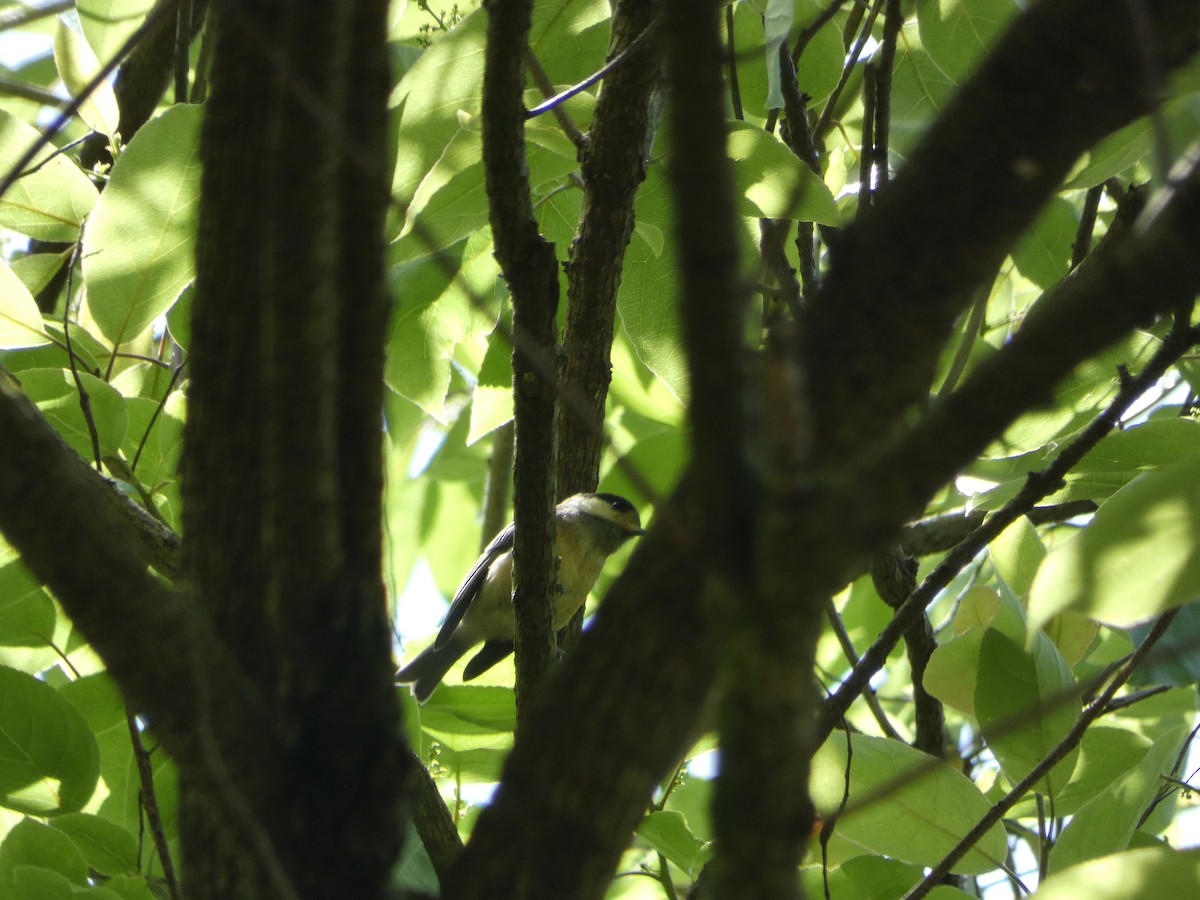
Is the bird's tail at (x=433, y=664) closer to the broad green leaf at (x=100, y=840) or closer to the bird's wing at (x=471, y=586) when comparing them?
the bird's wing at (x=471, y=586)

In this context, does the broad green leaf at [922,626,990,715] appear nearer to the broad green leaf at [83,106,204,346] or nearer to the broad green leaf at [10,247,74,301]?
the broad green leaf at [83,106,204,346]

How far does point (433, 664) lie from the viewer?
167 inches

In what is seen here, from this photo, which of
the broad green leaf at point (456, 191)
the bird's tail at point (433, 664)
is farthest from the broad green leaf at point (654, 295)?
the bird's tail at point (433, 664)

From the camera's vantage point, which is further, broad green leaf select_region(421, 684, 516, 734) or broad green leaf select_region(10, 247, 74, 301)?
broad green leaf select_region(10, 247, 74, 301)

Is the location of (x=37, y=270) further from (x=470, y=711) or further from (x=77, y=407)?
(x=470, y=711)

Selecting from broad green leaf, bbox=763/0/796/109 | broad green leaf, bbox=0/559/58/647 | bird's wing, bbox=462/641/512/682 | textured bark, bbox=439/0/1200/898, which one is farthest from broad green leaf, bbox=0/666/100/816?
bird's wing, bbox=462/641/512/682

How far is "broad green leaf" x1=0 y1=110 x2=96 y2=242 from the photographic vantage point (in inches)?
79.7

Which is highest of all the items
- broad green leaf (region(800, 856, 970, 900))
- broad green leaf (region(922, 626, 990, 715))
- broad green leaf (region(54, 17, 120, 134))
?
broad green leaf (region(54, 17, 120, 134))

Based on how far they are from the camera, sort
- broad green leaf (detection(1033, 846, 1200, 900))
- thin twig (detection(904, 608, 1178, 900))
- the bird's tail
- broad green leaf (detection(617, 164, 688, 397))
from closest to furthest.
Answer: broad green leaf (detection(1033, 846, 1200, 900)), thin twig (detection(904, 608, 1178, 900)), broad green leaf (detection(617, 164, 688, 397)), the bird's tail

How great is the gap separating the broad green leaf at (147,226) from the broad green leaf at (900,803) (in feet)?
3.70

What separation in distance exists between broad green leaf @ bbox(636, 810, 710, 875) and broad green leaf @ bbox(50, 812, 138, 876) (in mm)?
685

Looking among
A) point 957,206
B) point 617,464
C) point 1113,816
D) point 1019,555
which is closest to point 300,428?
point 617,464

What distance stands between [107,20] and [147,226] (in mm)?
685

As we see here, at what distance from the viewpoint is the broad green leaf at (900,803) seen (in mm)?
1529
